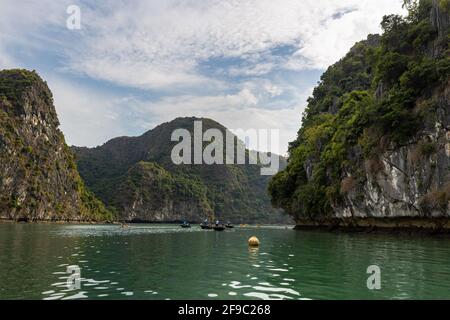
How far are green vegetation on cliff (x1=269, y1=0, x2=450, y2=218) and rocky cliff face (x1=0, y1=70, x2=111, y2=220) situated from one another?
93.5 metres

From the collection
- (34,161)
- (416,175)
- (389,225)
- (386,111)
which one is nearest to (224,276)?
(416,175)

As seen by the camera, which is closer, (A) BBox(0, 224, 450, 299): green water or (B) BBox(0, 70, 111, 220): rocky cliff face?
(A) BBox(0, 224, 450, 299): green water

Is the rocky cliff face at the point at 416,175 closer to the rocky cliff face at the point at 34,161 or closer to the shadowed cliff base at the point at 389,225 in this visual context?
the shadowed cliff base at the point at 389,225

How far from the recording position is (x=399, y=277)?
1609cm

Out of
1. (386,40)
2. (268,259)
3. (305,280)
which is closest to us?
(305,280)

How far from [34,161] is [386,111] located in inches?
5027

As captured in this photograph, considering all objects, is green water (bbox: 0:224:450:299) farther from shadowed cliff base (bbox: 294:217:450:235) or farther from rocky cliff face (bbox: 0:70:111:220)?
rocky cliff face (bbox: 0:70:111:220)

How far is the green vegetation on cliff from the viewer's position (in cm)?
4153

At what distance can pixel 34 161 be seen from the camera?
13912 cm

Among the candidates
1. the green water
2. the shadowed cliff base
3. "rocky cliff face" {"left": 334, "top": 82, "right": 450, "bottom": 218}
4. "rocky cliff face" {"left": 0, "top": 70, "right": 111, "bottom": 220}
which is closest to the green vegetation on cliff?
"rocky cliff face" {"left": 334, "top": 82, "right": 450, "bottom": 218}
